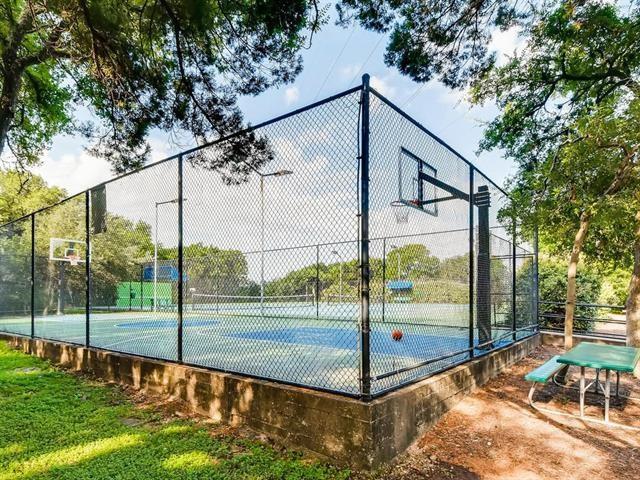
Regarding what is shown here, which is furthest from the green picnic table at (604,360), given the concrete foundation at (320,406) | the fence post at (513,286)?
the fence post at (513,286)

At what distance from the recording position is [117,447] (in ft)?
8.90

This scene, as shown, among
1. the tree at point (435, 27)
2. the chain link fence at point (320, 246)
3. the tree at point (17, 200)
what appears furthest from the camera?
the tree at point (17, 200)

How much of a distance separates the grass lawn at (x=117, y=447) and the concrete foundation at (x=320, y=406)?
154 millimetres

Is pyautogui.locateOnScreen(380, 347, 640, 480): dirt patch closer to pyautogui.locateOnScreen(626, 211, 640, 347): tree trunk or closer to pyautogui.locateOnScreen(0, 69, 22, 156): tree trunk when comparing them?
pyautogui.locateOnScreen(626, 211, 640, 347): tree trunk

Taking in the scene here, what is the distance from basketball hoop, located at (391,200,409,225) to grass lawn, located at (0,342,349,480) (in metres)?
1.96

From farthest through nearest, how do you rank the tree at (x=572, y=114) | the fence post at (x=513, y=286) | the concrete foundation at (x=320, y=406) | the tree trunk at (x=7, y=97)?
the tree trunk at (x=7, y=97)
the fence post at (x=513, y=286)
the tree at (x=572, y=114)
the concrete foundation at (x=320, y=406)

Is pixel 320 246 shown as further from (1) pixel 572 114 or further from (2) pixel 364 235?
(1) pixel 572 114

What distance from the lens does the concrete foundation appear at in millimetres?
2342

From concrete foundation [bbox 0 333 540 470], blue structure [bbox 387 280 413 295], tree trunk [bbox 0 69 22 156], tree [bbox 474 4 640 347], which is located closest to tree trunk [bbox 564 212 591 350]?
tree [bbox 474 4 640 347]

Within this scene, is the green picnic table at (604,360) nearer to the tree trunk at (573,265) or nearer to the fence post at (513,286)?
the tree trunk at (573,265)

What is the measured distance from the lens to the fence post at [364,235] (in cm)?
246

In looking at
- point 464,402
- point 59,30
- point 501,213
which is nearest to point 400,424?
point 464,402

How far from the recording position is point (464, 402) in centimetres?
363

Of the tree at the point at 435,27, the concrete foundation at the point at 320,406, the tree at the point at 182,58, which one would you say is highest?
the tree at the point at 435,27
